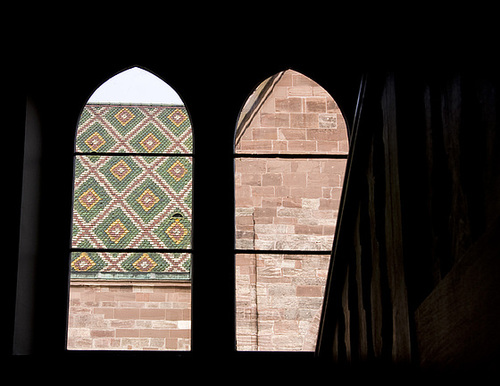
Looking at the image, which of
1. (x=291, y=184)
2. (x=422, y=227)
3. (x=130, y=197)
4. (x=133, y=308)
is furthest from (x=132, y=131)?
(x=133, y=308)

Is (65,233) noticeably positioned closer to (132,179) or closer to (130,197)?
(132,179)

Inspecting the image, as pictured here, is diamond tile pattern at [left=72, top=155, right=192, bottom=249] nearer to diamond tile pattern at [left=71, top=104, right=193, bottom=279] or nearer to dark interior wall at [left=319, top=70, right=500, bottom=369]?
diamond tile pattern at [left=71, top=104, right=193, bottom=279]

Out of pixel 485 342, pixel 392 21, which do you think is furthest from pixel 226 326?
pixel 485 342

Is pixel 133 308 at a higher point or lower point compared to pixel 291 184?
lower

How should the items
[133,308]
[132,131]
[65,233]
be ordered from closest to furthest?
1. [65,233]
2. [132,131]
3. [133,308]

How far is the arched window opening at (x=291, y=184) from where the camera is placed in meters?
4.87

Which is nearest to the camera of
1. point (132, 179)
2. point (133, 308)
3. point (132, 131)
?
point (132, 131)

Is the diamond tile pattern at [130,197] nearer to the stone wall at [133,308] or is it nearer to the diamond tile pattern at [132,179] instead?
the diamond tile pattern at [132,179]

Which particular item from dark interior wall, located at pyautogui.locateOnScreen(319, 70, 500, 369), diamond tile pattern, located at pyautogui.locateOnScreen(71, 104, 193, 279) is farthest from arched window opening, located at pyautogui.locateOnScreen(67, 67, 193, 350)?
dark interior wall, located at pyautogui.locateOnScreen(319, 70, 500, 369)

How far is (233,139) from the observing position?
4.58 meters

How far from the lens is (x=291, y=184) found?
4855 millimetres

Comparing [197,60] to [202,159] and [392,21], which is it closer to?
[202,159]

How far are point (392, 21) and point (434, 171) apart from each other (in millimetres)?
503

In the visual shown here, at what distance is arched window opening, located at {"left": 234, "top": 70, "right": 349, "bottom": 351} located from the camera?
16.0 feet
